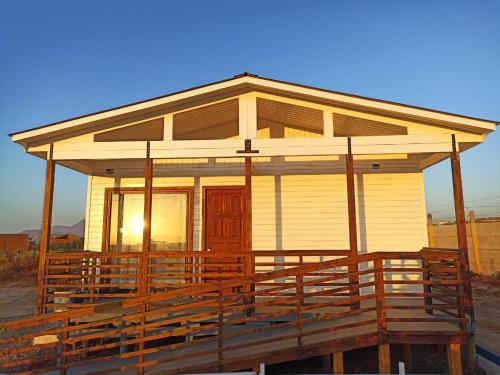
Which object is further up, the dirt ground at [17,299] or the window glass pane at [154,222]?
the window glass pane at [154,222]

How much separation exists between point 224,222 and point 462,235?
15.2 feet

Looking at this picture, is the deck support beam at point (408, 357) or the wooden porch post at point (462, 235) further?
the deck support beam at point (408, 357)

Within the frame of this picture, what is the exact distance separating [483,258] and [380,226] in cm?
1052

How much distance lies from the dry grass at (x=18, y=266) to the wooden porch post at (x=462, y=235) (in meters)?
21.0

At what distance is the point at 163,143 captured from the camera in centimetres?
623

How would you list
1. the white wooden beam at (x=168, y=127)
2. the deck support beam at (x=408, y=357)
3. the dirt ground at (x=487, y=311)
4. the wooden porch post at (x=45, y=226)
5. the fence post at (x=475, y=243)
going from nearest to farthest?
1. the deck support beam at (x=408, y=357)
2. the wooden porch post at (x=45, y=226)
3. the white wooden beam at (x=168, y=127)
4. the dirt ground at (x=487, y=311)
5. the fence post at (x=475, y=243)

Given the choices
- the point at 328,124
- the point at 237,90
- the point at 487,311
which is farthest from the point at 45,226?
the point at 487,311

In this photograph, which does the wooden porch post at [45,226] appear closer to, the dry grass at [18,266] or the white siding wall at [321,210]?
the white siding wall at [321,210]

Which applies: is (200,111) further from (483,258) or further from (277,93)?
(483,258)

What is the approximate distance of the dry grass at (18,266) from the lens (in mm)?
19208

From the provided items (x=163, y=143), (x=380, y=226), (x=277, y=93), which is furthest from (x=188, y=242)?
(x=380, y=226)

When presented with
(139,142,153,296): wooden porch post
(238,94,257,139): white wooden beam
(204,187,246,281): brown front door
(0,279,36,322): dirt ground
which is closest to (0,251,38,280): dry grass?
(0,279,36,322): dirt ground

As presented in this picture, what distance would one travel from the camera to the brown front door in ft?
25.3

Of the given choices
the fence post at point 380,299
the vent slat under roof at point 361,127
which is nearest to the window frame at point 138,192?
the vent slat under roof at point 361,127
